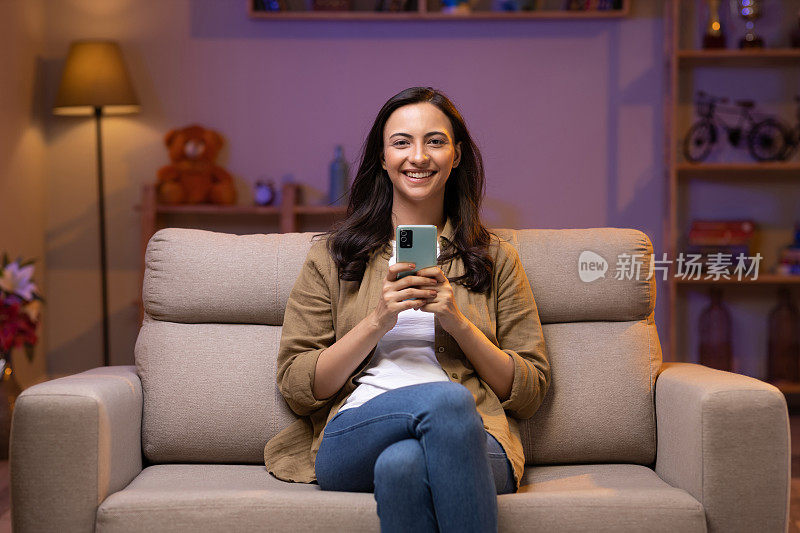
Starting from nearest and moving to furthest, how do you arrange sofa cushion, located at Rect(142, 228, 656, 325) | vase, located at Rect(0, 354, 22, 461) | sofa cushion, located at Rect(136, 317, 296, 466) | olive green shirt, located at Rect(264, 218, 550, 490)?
1. olive green shirt, located at Rect(264, 218, 550, 490)
2. sofa cushion, located at Rect(136, 317, 296, 466)
3. sofa cushion, located at Rect(142, 228, 656, 325)
4. vase, located at Rect(0, 354, 22, 461)

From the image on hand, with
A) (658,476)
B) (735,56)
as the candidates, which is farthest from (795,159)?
(658,476)

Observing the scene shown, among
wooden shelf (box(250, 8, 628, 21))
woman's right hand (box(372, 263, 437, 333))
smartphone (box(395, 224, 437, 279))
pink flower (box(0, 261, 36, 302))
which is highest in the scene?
wooden shelf (box(250, 8, 628, 21))

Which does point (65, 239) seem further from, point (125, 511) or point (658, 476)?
point (658, 476)

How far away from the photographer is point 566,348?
76.3 inches

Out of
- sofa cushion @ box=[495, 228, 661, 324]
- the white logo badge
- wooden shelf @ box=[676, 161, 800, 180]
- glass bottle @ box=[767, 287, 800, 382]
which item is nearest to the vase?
sofa cushion @ box=[495, 228, 661, 324]

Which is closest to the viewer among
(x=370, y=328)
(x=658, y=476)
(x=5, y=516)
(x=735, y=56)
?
(x=370, y=328)

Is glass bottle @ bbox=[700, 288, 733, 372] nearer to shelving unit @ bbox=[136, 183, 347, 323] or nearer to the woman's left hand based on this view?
shelving unit @ bbox=[136, 183, 347, 323]

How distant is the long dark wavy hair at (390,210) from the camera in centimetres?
181

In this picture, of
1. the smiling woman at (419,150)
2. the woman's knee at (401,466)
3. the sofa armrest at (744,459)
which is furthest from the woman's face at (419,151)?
the sofa armrest at (744,459)

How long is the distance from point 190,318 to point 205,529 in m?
0.60


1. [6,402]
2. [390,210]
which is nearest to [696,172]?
[390,210]

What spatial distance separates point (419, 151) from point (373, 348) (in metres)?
0.43

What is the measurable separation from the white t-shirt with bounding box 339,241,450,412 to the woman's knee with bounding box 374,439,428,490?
0.79 ft

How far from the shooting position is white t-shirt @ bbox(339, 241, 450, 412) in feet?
5.49
